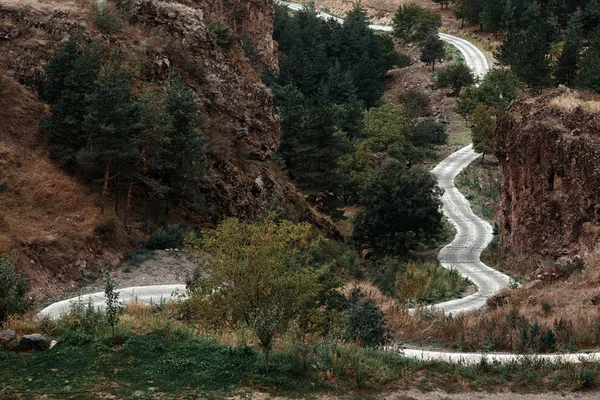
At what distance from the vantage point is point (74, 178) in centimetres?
2694

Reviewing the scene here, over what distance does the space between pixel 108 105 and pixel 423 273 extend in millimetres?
16313

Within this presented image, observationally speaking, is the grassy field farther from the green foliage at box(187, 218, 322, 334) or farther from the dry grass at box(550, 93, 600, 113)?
the dry grass at box(550, 93, 600, 113)

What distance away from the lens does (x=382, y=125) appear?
204 feet

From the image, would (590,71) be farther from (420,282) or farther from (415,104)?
(420,282)

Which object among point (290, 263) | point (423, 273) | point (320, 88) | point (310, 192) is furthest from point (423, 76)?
point (290, 263)

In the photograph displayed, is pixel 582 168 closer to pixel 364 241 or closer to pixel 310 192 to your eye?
pixel 364 241

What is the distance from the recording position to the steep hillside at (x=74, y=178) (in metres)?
23.2

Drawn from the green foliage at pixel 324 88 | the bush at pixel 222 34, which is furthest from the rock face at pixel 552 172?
the bush at pixel 222 34

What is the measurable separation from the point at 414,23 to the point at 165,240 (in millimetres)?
76795

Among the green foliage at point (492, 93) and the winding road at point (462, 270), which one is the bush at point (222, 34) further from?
the green foliage at point (492, 93)

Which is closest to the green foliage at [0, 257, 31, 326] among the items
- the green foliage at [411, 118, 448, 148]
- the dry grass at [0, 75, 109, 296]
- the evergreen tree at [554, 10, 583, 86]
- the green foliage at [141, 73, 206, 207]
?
the dry grass at [0, 75, 109, 296]

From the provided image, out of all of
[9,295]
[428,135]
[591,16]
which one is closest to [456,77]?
[428,135]

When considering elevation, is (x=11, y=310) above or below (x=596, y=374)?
above

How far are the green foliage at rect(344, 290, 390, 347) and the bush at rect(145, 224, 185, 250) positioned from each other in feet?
38.8
